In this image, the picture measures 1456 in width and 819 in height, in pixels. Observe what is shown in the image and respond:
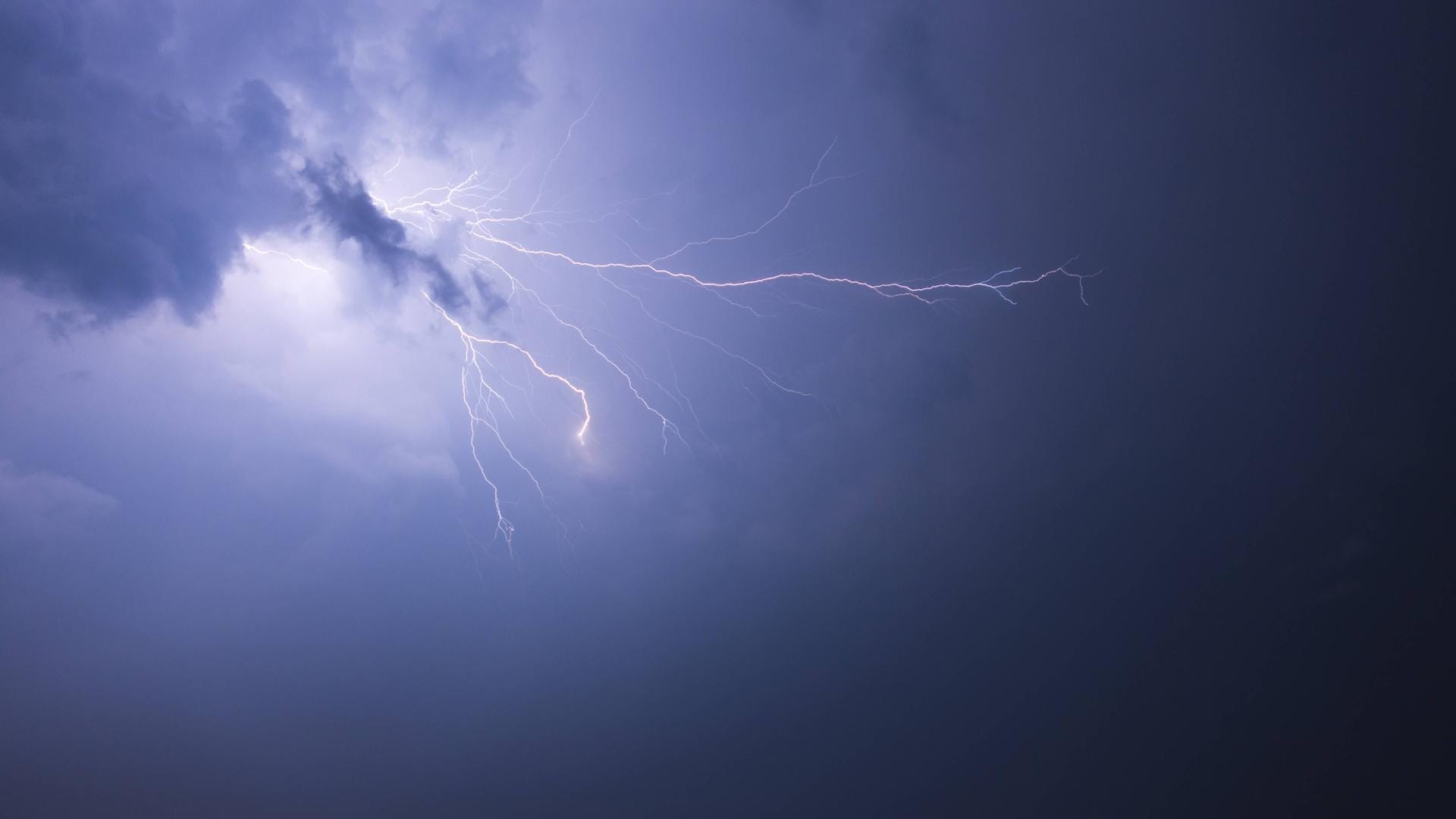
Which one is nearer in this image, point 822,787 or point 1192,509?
point 1192,509

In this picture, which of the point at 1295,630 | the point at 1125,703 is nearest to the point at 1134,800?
the point at 1125,703

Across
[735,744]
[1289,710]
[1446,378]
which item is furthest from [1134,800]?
[1446,378]

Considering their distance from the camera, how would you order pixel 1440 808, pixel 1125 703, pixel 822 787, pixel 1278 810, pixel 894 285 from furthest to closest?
pixel 822 787 → pixel 1125 703 → pixel 1278 810 → pixel 1440 808 → pixel 894 285

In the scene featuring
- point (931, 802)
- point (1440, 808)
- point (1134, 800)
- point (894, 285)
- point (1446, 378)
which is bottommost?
point (1440, 808)

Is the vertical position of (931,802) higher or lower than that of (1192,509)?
lower

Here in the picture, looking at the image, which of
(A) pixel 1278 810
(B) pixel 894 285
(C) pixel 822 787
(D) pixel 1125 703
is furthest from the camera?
(C) pixel 822 787

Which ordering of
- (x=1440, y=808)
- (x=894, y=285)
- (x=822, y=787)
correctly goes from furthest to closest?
(x=822, y=787) → (x=1440, y=808) → (x=894, y=285)

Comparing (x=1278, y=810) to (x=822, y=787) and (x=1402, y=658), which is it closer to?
(x=1402, y=658)

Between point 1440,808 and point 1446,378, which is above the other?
point 1446,378

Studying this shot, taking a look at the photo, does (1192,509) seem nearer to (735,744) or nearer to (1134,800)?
(1134,800)
